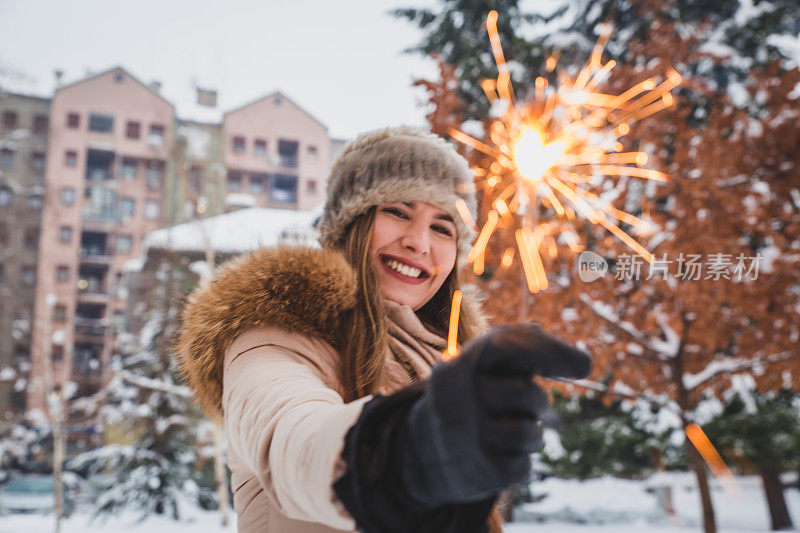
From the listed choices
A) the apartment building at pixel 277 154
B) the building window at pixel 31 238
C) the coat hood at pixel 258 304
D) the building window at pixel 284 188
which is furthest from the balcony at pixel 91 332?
the coat hood at pixel 258 304

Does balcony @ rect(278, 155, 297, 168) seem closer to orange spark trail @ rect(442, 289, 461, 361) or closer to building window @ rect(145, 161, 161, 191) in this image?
building window @ rect(145, 161, 161, 191)

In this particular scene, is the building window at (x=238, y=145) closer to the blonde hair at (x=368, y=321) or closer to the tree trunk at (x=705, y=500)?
the tree trunk at (x=705, y=500)

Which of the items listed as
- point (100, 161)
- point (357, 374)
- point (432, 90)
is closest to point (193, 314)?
point (357, 374)

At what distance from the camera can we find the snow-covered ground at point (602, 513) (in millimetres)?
9078

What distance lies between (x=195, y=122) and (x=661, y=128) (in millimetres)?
9327

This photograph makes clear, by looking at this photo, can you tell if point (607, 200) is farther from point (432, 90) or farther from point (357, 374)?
point (357, 374)

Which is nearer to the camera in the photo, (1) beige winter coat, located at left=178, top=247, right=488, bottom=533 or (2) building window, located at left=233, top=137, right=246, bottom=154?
(1) beige winter coat, located at left=178, top=247, right=488, bottom=533

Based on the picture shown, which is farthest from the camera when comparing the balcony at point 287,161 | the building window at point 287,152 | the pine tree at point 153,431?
the building window at point 287,152

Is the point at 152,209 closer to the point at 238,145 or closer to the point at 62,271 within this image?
the point at 62,271

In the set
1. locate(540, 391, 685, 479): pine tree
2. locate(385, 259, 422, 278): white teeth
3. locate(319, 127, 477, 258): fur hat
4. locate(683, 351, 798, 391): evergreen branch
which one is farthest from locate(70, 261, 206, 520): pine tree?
locate(385, 259, 422, 278): white teeth

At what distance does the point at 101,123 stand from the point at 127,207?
2.77 metres

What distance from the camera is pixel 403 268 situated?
133 centimetres

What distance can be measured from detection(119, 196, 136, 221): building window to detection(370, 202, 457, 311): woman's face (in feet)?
60.4

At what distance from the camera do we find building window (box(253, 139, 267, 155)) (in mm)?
14422
